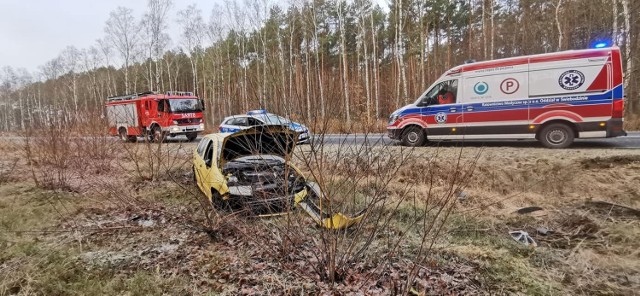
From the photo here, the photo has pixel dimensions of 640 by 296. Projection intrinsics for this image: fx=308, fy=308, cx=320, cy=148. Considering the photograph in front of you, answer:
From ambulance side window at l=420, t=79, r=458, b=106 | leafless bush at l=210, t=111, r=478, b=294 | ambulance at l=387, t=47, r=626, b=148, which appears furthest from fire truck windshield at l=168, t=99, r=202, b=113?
leafless bush at l=210, t=111, r=478, b=294

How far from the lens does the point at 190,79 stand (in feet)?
127

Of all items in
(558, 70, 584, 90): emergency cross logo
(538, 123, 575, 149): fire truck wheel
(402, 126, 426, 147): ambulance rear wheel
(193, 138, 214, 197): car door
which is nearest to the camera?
(193, 138, 214, 197): car door

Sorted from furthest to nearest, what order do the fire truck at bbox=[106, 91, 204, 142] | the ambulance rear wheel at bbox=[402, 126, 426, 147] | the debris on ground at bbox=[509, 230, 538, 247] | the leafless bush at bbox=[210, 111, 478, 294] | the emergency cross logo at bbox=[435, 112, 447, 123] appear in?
the fire truck at bbox=[106, 91, 204, 142] → the ambulance rear wheel at bbox=[402, 126, 426, 147] → the emergency cross logo at bbox=[435, 112, 447, 123] → the debris on ground at bbox=[509, 230, 538, 247] → the leafless bush at bbox=[210, 111, 478, 294]

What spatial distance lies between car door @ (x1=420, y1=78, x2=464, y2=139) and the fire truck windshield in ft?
42.0

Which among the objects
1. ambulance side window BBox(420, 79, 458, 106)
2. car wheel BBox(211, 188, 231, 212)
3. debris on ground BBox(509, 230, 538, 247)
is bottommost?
debris on ground BBox(509, 230, 538, 247)

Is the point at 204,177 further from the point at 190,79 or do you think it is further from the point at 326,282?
the point at 190,79

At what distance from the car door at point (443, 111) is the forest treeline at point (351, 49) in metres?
1.32

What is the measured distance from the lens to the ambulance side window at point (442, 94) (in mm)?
9305

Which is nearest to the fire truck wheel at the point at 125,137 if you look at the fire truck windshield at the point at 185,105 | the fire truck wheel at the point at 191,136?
the fire truck windshield at the point at 185,105

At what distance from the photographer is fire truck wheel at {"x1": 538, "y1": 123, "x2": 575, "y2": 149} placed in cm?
819

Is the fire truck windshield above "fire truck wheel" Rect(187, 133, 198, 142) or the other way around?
above

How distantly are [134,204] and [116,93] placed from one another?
46079 mm

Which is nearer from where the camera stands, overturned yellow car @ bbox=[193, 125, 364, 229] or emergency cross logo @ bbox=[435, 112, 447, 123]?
overturned yellow car @ bbox=[193, 125, 364, 229]

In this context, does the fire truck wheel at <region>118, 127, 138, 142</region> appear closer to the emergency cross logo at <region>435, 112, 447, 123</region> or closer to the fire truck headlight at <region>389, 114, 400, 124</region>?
the fire truck headlight at <region>389, 114, 400, 124</region>
